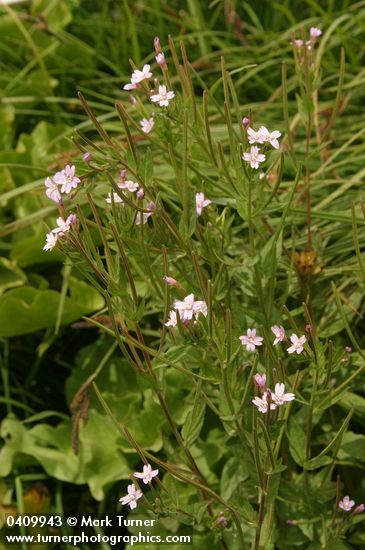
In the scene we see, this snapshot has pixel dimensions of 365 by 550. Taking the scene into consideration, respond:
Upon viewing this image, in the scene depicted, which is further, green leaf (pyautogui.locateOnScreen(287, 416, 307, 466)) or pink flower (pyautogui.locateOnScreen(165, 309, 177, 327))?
green leaf (pyautogui.locateOnScreen(287, 416, 307, 466))

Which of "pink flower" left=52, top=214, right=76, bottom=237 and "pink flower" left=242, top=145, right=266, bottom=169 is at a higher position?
"pink flower" left=242, top=145, right=266, bottom=169

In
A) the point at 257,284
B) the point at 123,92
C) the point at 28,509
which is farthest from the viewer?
the point at 123,92

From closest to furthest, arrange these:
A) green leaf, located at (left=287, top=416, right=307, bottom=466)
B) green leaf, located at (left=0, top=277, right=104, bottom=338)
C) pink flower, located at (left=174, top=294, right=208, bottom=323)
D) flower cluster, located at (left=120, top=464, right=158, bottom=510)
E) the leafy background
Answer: pink flower, located at (left=174, top=294, right=208, bottom=323) → flower cluster, located at (left=120, top=464, right=158, bottom=510) → green leaf, located at (left=287, top=416, right=307, bottom=466) → the leafy background → green leaf, located at (left=0, top=277, right=104, bottom=338)

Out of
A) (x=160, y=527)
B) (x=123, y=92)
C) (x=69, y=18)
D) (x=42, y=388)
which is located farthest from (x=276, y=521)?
(x=69, y=18)

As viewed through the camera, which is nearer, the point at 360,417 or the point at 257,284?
the point at 257,284

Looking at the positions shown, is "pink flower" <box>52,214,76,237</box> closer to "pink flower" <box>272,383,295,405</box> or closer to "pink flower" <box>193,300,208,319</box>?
"pink flower" <box>193,300,208,319</box>

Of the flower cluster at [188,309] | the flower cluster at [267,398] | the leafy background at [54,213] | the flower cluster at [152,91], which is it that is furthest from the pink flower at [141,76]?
the flower cluster at [267,398]

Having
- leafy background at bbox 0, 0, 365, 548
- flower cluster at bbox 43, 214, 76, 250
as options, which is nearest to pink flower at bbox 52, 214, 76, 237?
flower cluster at bbox 43, 214, 76, 250

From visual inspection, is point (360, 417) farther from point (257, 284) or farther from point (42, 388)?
point (42, 388)

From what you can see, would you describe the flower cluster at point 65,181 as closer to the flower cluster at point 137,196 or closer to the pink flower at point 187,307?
the flower cluster at point 137,196
